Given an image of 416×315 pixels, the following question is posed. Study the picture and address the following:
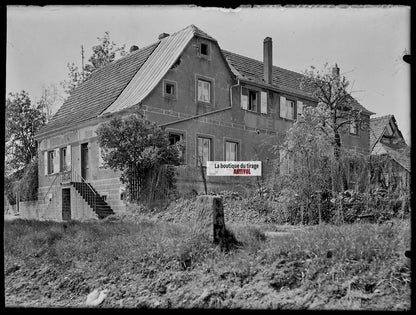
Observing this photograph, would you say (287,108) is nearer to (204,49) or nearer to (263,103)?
(263,103)

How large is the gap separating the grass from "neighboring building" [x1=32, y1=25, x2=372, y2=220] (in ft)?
32.8

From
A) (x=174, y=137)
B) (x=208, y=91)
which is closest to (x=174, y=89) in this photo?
(x=208, y=91)

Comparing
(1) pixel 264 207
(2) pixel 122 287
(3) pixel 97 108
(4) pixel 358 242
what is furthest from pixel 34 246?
(3) pixel 97 108

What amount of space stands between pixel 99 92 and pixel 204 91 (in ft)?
18.1

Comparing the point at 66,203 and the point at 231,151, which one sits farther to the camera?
the point at 231,151

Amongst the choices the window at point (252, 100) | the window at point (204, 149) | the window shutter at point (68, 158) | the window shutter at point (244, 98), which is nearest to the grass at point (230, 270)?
the window at point (204, 149)

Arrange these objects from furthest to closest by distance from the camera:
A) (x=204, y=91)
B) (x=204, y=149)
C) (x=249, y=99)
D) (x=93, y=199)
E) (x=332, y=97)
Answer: (x=249, y=99) → (x=204, y=91) → (x=204, y=149) → (x=93, y=199) → (x=332, y=97)

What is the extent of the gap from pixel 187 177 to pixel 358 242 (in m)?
10.6

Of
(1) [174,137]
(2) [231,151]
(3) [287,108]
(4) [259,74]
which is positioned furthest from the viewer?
(3) [287,108]

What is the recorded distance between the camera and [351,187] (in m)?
11.9

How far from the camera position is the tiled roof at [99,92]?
23078 millimetres

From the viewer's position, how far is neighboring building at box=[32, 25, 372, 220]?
21125 mm

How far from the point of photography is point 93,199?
20.6 metres

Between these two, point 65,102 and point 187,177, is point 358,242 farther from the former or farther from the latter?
point 65,102
